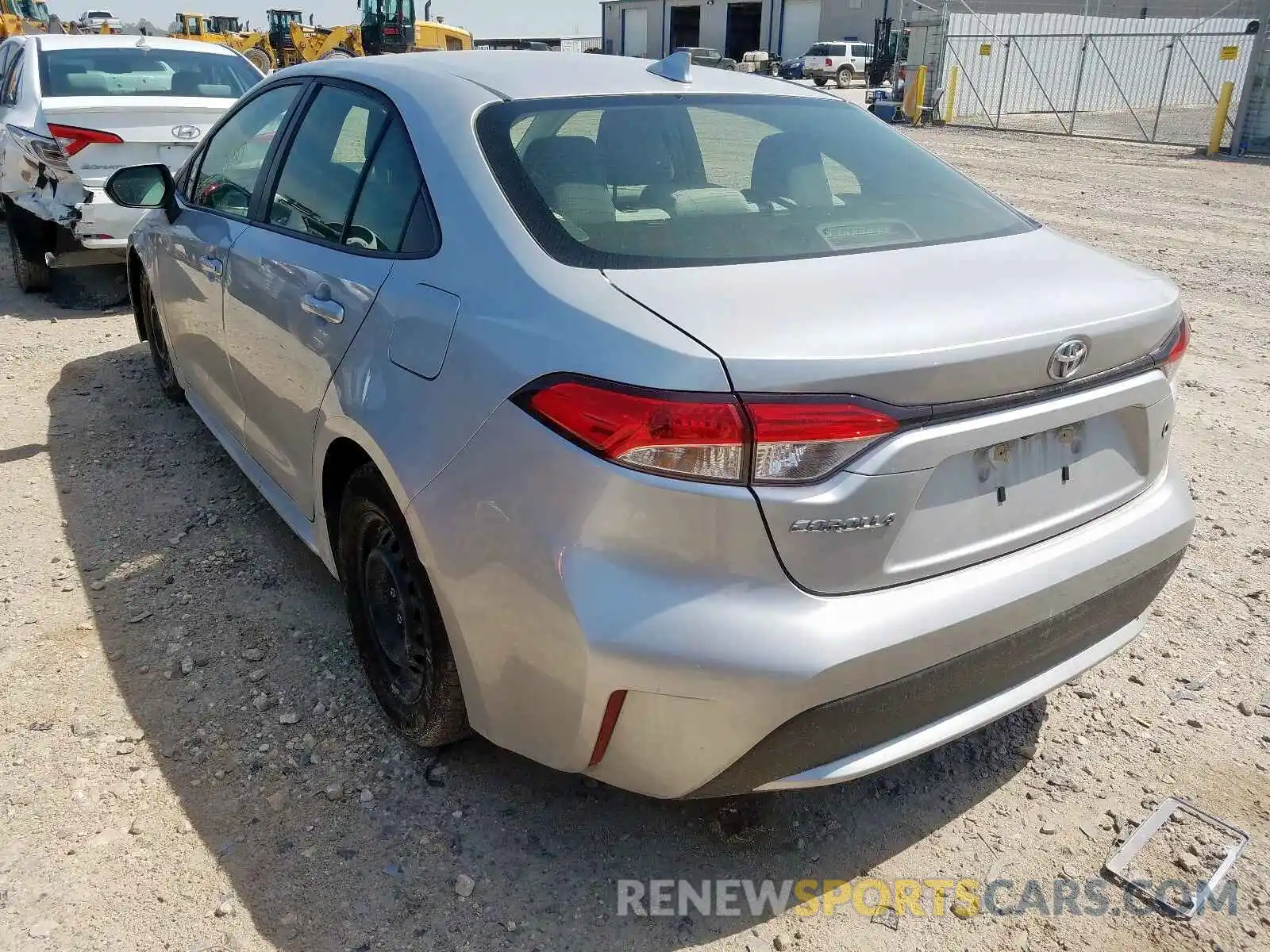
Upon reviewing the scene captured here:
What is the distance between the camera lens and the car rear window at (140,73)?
7203 mm

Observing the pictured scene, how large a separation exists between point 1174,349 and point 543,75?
178 centimetres

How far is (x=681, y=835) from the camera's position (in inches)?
95.7

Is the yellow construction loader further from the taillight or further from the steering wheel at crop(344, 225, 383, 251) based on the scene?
the taillight

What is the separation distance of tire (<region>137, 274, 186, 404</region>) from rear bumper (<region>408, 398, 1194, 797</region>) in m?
3.36

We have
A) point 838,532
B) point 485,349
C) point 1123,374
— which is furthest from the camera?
point 1123,374

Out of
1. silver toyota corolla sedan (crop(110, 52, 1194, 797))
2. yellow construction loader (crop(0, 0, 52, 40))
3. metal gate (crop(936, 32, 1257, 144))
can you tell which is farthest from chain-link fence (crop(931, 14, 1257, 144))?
silver toyota corolla sedan (crop(110, 52, 1194, 797))

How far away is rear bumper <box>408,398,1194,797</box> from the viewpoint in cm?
178

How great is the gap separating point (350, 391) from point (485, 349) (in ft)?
1.95

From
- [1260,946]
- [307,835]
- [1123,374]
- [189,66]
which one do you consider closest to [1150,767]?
[1260,946]

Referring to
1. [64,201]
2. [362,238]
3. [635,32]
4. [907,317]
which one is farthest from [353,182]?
[635,32]

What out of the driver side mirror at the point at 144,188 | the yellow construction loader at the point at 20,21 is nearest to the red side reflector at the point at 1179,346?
the driver side mirror at the point at 144,188

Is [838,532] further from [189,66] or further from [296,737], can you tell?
[189,66]

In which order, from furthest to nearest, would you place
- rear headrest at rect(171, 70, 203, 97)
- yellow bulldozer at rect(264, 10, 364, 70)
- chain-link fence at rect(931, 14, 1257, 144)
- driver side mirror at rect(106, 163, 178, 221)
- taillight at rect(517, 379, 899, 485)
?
yellow bulldozer at rect(264, 10, 364, 70), chain-link fence at rect(931, 14, 1257, 144), rear headrest at rect(171, 70, 203, 97), driver side mirror at rect(106, 163, 178, 221), taillight at rect(517, 379, 899, 485)

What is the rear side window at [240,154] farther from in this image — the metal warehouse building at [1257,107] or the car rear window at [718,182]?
the metal warehouse building at [1257,107]
